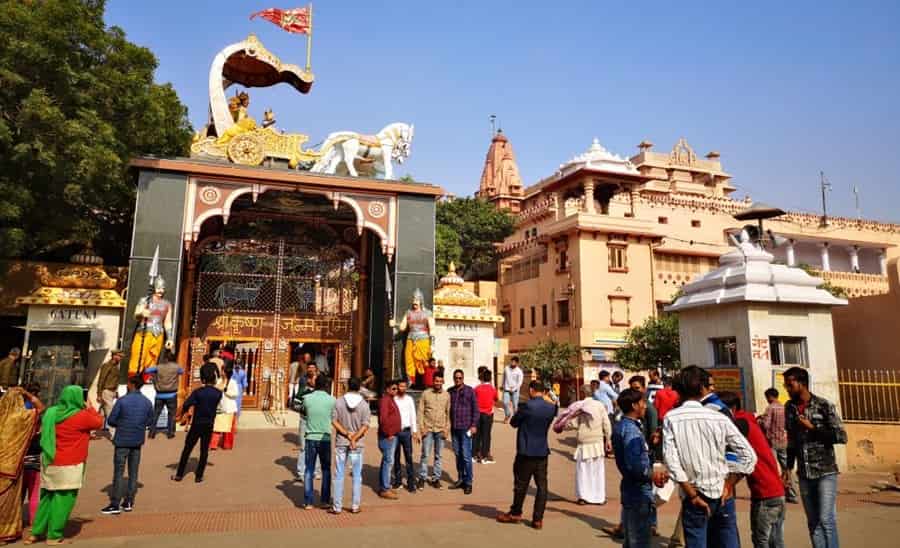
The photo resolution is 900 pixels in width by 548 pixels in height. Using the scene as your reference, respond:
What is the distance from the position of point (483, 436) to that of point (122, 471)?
5.55 meters

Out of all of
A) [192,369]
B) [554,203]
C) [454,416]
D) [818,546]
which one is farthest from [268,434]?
[554,203]

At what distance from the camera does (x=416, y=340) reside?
15469 mm

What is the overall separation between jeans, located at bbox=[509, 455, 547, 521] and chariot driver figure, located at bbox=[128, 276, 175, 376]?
988 cm

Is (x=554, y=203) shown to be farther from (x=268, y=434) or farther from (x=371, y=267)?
(x=268, y=434)

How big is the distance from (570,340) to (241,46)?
19510mm

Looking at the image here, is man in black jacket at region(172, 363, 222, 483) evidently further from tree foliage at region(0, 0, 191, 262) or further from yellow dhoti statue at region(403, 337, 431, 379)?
tree foliage at region(0, 0, 191, 262)

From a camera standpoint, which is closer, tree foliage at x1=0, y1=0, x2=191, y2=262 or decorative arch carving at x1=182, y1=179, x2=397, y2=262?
tree foliage at x1=0, y1=0, x2=191, y2=262

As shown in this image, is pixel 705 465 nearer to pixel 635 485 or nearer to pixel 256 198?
pixel 635 485

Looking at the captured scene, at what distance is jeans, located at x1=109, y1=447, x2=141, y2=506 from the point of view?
6.65m

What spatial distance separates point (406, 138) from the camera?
1759 cm

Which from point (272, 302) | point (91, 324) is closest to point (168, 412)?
point (91, 324)

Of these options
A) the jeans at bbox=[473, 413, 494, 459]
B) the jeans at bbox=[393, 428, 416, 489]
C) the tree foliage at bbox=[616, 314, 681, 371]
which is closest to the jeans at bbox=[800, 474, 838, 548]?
the jeans at bbox=[393, 428, 416, 489]

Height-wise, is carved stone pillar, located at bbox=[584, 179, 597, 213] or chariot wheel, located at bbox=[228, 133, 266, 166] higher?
carved stone pillar, located at bbox=[584, 179, 597, 213]

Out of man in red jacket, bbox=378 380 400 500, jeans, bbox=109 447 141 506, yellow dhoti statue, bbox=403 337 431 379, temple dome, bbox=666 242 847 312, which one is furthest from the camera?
yellow dhoti statue, bbox=403 337 431 379
